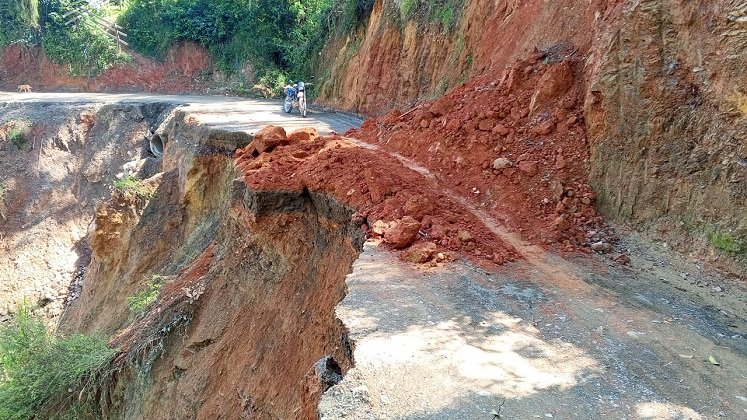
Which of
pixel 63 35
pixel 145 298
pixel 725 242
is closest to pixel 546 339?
pixel 725 242

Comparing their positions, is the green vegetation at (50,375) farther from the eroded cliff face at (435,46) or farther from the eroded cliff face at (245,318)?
the eroded cliff face at (435,46)

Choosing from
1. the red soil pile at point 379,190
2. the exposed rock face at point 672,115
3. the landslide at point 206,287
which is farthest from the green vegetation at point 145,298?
the exposed rock face at point 672,115

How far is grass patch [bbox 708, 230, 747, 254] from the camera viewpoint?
16.5ft

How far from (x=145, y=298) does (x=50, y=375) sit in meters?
2.39

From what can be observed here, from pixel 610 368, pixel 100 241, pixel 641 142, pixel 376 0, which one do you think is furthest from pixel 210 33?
pixel 610 368

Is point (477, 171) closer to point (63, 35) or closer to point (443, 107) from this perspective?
point (443, 107)

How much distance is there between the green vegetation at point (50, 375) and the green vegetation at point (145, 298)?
1.24 metres

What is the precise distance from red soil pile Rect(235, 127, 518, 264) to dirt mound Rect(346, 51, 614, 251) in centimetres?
57

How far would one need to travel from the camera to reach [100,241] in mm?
13656

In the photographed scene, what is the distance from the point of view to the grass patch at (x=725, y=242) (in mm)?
5043

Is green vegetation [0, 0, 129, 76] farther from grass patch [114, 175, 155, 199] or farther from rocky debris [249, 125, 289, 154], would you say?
rocky debris [249, 125, 289, 154]

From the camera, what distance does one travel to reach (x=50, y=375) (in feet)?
28.4

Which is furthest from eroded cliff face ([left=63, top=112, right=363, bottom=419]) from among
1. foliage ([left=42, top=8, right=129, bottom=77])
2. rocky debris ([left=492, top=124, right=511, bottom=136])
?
foliage ([left=42, top=8, right=129, bottom=77])

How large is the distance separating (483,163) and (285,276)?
11.4 ft
